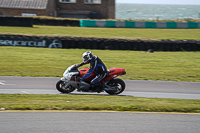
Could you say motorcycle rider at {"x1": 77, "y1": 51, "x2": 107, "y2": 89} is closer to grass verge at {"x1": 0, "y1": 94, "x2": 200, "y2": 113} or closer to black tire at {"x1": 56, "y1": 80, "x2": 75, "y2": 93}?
black tire at {"x1": 56, "y1": 80, "x2": 75, "y2": 93}

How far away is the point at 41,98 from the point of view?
31.0ft

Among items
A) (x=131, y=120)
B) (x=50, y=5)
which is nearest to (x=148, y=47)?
(x=131, y=120)

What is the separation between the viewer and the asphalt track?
11.1m

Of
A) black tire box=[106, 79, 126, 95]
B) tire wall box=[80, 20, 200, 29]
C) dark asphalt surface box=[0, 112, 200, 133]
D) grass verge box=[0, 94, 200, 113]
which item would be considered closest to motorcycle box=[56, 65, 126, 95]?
black tire box=[106, 79, 126, 95]

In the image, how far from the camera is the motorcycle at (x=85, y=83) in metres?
10.7

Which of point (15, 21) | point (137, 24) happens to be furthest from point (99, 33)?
point (15, 21)

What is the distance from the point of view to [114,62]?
1872 centimetres

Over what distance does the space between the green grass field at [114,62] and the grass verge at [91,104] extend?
504cm

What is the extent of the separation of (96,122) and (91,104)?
164 cm

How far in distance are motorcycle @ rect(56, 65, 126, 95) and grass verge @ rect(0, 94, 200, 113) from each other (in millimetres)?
928

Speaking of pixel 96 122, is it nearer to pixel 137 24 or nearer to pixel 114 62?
pixel 114 62

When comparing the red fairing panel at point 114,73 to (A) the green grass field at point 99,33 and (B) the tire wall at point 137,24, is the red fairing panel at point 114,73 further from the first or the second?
(B) the tire wall at point 137,24

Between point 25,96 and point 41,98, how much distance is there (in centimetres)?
64

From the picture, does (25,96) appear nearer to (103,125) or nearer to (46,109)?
(46,109)
